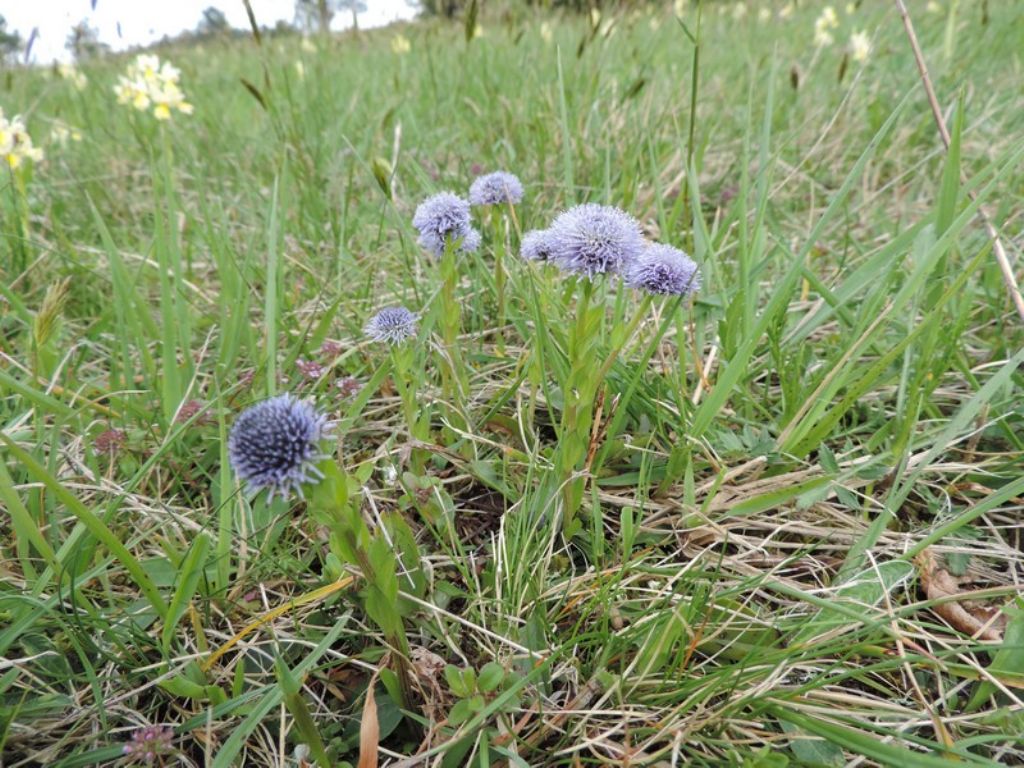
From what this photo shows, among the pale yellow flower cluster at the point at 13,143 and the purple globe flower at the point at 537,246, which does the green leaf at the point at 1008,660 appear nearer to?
the purple globe flower at the point at 537,246

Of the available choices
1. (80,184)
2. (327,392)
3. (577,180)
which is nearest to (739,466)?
(327,392)

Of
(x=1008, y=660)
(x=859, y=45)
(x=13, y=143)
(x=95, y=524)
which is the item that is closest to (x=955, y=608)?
(x=1008, y=660)

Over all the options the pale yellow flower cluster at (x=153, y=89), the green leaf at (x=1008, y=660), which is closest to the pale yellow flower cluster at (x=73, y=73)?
the pale yellow flower cluster at (x=153, y=89)

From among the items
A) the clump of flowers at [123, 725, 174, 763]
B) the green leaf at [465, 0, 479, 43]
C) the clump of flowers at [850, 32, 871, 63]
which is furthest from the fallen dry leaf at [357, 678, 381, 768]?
the clump of flowers at [850, 32, 871, 63]

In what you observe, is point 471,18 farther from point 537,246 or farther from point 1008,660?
point 1008,660

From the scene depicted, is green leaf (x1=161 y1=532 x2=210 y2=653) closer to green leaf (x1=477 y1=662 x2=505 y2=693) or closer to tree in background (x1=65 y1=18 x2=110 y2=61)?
green leaf (x1=477 y1=662 x2=505 y2=693)
